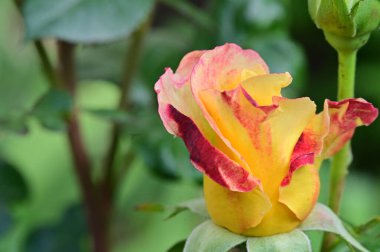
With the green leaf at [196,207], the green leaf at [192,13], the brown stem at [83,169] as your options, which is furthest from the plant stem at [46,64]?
the green leaf at [196,207]

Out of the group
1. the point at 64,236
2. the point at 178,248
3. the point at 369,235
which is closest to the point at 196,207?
the point at 178,248

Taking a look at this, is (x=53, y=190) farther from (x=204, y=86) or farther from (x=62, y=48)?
(x=204, y=86)

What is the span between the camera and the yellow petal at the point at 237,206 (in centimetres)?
55

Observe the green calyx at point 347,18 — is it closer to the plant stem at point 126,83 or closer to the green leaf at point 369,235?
the green leaf at point 369,235

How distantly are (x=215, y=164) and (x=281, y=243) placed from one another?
0.07 meters

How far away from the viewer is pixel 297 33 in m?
1.91

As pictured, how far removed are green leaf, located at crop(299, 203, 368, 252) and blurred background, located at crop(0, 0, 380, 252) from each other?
1.06 ft

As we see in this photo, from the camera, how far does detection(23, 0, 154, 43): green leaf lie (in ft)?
2.72

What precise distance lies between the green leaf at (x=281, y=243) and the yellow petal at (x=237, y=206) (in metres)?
0.01

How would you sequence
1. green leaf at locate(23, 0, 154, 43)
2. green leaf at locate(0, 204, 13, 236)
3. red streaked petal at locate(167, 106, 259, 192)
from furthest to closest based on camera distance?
green leaf at locate(0, 204, 13, 236), green leaf at locate(23, 0, 154, 43), red streaked petal at locate(167, 106, 259, 192)

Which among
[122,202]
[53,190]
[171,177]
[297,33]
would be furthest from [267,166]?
[297,33]

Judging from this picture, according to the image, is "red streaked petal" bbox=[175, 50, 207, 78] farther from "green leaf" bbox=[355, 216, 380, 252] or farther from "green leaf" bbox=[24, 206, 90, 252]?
"green leaf" bbox=[24, 206, 90, 252]

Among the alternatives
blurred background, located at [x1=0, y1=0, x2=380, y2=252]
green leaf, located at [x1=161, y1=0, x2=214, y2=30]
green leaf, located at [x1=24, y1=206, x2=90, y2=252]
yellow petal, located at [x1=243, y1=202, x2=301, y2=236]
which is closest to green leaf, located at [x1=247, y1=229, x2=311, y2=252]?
yellow petal, located at [x1=243, y1=202, x2=301, y2=236]

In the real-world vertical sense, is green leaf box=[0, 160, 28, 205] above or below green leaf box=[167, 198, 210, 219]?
below
